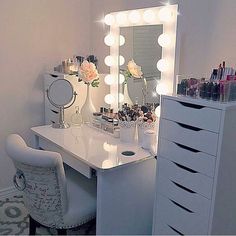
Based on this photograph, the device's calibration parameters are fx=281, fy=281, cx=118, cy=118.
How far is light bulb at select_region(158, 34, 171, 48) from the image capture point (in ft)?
5.58

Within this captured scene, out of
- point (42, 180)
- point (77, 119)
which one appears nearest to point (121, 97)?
point (77, 119)

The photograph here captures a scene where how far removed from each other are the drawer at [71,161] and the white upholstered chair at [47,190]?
0.13 meters

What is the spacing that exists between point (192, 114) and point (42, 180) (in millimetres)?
802

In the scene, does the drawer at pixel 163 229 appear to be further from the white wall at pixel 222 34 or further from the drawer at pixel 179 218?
the white wall at pixel 222 34

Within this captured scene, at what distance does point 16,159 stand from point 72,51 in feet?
4.10

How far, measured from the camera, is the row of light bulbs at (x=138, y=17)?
167cm

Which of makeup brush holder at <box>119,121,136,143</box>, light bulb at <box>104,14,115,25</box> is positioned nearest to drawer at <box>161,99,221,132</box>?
makeup brush holder at <box>119,121,136,143</box>

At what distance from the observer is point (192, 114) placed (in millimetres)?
1232

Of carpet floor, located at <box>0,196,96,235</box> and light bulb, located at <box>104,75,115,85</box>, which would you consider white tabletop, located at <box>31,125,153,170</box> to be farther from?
carpet floor, located at <box>0,196,96,235</box>

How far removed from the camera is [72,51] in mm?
2383

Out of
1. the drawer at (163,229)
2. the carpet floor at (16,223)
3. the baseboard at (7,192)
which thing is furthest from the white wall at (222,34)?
the baseboard at (7,192)

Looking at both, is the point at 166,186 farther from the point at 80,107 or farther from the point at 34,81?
the point at 34,81

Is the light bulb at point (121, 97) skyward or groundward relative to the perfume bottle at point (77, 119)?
skyward

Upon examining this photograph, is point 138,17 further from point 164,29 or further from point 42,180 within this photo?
point 42,180
